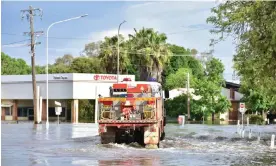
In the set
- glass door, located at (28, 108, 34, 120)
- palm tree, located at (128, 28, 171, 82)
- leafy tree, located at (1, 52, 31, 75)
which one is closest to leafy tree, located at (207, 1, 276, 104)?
palm tree, located at (128, 28, 171, 82)

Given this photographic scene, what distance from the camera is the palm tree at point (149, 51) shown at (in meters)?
72.1

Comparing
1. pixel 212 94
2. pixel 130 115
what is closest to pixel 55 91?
pixel 212 94

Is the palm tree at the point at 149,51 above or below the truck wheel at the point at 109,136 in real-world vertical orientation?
above

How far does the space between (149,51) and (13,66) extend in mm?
49975

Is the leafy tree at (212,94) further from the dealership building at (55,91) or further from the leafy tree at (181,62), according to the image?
the leafy tree at (181,62)

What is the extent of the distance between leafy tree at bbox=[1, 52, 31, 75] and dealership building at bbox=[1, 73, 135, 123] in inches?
1208

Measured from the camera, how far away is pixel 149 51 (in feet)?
234

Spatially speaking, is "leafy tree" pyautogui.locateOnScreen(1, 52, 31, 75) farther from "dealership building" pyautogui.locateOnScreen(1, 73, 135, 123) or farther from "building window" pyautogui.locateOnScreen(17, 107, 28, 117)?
"dealership building" pyautogui.locateOnScreen(1, 73, 135, 123)

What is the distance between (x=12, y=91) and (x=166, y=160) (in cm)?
6252

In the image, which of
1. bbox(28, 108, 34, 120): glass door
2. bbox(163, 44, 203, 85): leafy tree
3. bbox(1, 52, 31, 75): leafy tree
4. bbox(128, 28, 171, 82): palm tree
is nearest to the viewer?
bbox(128, 28, 171, 82): palm tree

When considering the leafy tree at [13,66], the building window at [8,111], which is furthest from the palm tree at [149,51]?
the leafy tree at [13,66]

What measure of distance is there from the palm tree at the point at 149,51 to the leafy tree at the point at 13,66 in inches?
1661

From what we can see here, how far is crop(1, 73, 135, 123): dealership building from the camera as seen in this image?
240 ft

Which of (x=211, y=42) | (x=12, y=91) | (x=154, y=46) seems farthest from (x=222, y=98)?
(x=211, y=42)
